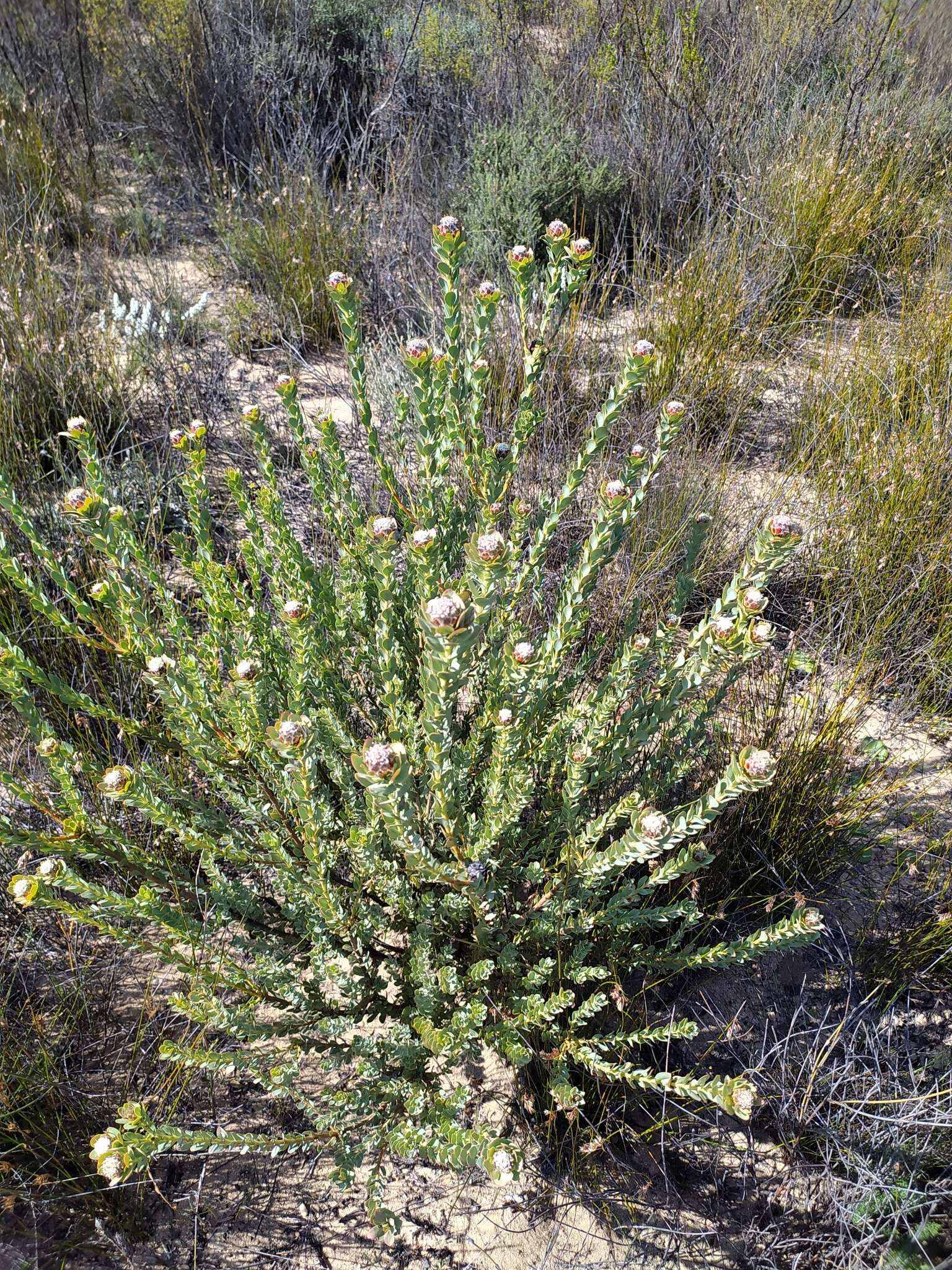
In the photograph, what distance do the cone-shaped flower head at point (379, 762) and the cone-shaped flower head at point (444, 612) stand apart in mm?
187

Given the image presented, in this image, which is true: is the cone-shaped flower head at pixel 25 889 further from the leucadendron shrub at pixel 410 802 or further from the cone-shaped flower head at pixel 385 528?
the cone-shaped flower head at pixel 385 528

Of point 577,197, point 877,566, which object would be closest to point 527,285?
point 877,566

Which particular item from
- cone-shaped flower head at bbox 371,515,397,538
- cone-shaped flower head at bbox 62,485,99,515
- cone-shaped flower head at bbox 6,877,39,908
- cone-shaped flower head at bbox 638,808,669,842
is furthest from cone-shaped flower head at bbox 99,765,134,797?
cone-shaped flower head at bbox 638,808,669,842

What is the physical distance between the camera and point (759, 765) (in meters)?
1.14

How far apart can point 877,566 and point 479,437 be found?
1683mm

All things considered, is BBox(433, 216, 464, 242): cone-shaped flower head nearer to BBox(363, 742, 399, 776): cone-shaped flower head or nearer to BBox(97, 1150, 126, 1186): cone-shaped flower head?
BBox(363, 742, 399, 776): cone-shaped flower head

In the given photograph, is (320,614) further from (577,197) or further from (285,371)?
(577,197)

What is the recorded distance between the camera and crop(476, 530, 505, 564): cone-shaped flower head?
1038mm

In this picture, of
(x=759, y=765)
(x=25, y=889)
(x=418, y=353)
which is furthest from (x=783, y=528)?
(x=25, y=889)

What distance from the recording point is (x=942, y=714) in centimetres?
261

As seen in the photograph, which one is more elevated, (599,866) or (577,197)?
(577,197)

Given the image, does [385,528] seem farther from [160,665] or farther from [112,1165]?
[112,1165]

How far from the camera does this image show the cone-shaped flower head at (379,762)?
100cm

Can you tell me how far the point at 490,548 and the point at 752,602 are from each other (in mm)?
461
